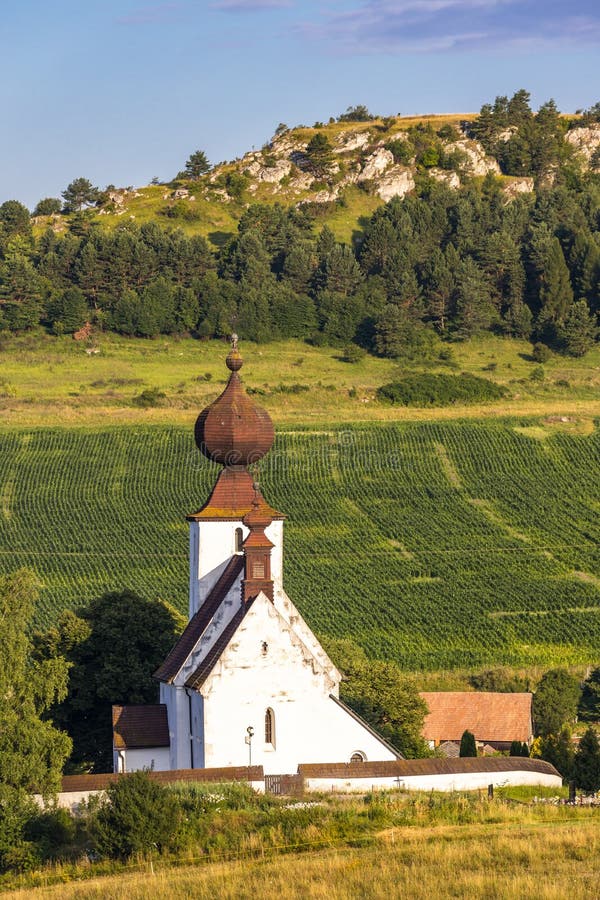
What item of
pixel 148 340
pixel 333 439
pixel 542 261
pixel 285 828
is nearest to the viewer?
A: pixel 285 828

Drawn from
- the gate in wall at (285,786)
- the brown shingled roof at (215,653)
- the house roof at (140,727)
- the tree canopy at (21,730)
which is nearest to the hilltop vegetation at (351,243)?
the house roof at (140,727)

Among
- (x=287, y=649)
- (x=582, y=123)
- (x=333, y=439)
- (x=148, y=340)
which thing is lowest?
(x=287, y=649)

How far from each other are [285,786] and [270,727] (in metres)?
5.43

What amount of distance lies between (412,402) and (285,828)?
8213cm

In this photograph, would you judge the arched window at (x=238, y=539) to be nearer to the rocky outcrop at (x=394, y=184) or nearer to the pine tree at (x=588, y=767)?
the pine tree at (x=588, y=767)

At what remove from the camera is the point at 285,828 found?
31969 millimetres

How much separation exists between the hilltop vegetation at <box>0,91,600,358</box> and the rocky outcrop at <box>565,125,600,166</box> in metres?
0.17

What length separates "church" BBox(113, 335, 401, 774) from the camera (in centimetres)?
4016

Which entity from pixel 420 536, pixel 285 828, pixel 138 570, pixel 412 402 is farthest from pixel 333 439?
pixel 285 828

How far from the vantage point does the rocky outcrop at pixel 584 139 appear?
182 metres

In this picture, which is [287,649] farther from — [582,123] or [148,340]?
[582,123]

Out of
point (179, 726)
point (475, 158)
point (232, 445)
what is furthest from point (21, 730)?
point (475, 158)

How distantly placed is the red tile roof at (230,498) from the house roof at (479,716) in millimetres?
13647

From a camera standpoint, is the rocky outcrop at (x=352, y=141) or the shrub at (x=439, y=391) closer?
the shrub at (x=439, y=391)
